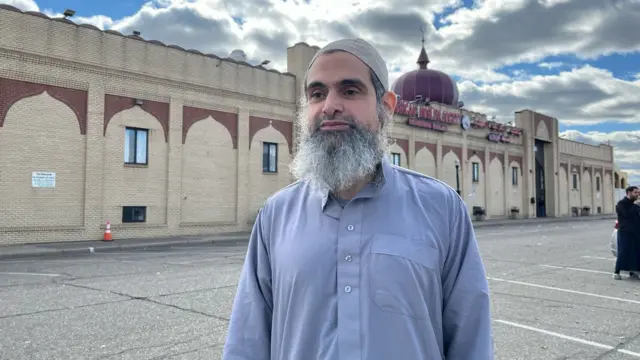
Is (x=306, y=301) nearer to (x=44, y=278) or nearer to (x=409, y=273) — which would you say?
(x=409, y=273)

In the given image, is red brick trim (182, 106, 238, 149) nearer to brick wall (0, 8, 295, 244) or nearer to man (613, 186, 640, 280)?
brick wall (0, 8, 295, 244)

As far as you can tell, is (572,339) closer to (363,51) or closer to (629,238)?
(363,51)

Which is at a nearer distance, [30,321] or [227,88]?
[30,321]

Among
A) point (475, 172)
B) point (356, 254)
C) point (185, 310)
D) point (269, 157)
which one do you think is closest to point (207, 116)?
point (269, 157)

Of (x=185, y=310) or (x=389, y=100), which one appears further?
(x=185, y=310)

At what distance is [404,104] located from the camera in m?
35.0

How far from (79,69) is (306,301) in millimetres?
20407

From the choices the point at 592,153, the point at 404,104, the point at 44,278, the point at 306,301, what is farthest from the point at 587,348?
the point at 592,153

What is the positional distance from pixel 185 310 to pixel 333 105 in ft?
19.0

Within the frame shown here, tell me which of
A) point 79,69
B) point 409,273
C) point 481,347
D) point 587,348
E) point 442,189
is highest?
point 79,69

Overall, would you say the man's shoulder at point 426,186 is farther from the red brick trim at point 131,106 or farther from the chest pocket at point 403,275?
the red brick trim at point 131,106

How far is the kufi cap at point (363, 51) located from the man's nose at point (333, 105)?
0.19m

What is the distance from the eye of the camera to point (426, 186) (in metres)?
2.14

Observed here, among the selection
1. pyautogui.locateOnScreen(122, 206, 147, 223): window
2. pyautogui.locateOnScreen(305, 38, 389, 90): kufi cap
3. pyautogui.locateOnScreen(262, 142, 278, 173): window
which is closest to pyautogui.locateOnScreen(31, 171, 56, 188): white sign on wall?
pyautogui.locateOnScreen(122, 206, 147, 223): window
